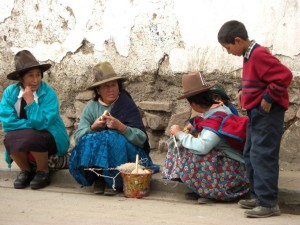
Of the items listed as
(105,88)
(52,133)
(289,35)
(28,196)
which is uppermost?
(289,35)

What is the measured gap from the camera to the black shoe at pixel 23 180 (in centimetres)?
556

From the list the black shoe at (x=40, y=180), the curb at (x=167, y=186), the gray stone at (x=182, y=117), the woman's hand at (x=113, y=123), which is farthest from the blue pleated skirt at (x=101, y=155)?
the gray stone at (x=182, y=117)

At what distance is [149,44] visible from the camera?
20.5ft

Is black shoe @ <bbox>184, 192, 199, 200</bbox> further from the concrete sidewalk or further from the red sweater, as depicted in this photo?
the red sweater

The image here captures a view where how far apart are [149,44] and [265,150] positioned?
2287 mm

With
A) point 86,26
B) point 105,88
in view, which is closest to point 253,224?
point 105,88

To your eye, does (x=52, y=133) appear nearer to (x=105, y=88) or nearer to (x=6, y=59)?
(x=105, y=88)

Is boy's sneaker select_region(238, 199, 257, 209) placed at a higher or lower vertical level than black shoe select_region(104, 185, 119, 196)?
higher

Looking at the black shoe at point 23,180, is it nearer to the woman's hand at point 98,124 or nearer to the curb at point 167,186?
the curb at point 167,186

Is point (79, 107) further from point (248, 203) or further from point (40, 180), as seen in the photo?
point (248, 203)

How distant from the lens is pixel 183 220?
4.41 m

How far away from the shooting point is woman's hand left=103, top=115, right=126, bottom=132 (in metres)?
5.14

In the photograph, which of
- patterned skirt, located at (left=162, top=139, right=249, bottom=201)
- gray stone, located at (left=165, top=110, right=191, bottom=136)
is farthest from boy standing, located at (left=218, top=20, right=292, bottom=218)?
gray stone, located at (left=165, top=110, right=191, bottom=136)

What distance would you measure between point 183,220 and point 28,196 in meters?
1.55
